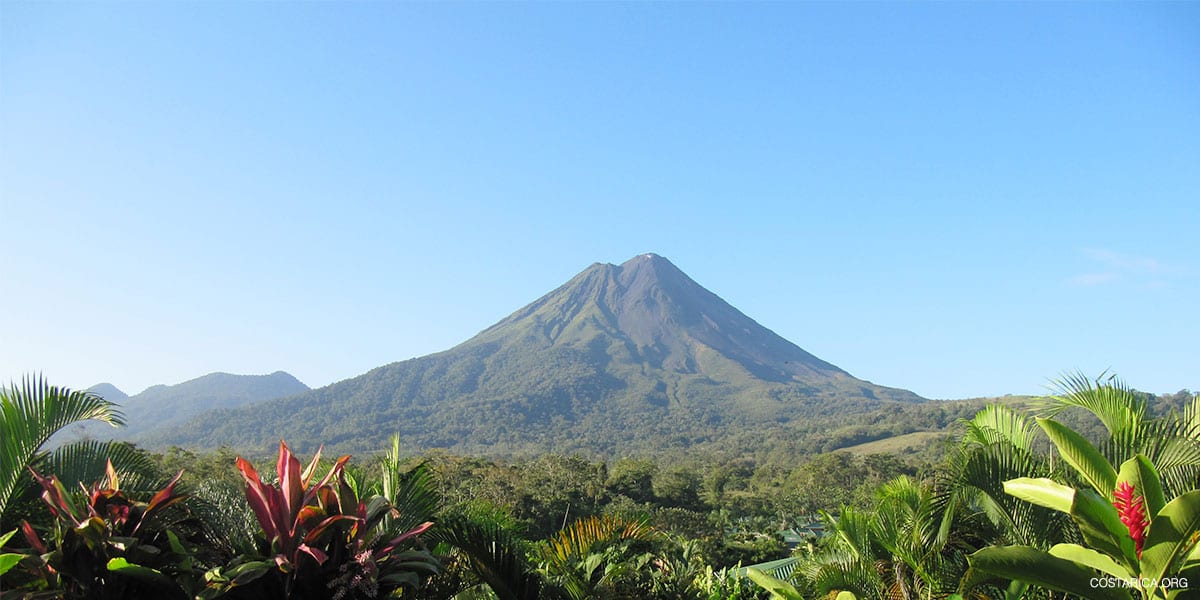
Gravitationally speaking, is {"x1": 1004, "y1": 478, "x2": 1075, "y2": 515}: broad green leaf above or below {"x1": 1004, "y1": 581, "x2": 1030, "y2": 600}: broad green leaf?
above

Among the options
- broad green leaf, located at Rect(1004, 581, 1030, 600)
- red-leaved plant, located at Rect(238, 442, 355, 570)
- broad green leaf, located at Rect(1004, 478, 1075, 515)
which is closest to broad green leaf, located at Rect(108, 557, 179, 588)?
red-leaved plant, located at Rect(238, 442, 355, 570)

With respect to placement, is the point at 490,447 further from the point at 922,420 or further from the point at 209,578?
the point at 209,578

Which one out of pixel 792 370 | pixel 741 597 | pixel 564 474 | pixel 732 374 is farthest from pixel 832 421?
pixel 741 597

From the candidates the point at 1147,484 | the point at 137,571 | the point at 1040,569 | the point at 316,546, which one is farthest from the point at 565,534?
the point at 1147,484

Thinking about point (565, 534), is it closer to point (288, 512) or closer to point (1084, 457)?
point (288, 512)

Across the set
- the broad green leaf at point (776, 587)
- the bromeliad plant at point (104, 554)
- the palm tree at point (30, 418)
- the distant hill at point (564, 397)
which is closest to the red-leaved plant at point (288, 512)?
the bromeliad plant at point (104, 554)

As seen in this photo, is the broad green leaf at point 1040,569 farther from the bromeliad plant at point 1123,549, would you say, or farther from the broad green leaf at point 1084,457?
the broad green leaf at point 1084,457

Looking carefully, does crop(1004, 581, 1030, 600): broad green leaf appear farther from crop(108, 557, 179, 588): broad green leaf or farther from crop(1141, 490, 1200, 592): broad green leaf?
crop(108, 557, 179, 588): broad green leaf
